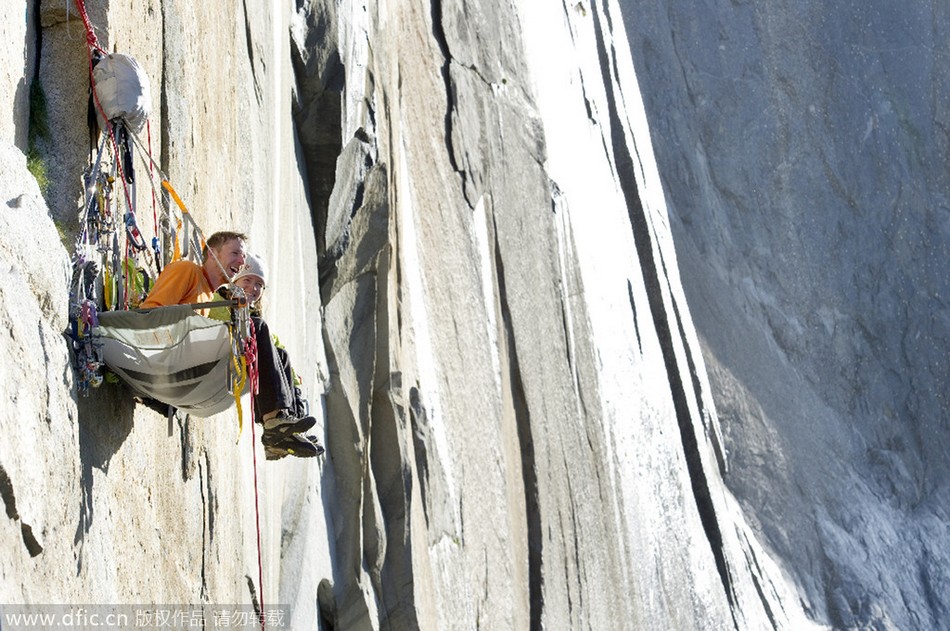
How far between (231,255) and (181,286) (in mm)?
205

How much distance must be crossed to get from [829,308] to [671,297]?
157 inches

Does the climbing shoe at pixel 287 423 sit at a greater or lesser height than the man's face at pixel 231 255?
lesser

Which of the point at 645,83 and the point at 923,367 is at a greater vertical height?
the point at 645,83

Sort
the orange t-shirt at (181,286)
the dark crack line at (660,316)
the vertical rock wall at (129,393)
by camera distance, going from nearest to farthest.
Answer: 1. the vertical rock wall at (129,393)
2. the orange t-shirt at (181,286)
3. the dark crack line at (660,316)

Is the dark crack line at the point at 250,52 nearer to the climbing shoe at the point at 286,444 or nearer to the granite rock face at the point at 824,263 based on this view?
the climbing shoe at the point at 286,444

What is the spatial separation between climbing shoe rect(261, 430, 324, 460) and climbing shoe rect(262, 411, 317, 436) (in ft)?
0.08

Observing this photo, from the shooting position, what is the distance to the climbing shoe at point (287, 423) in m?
4.82

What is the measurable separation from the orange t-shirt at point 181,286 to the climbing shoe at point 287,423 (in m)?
0.46

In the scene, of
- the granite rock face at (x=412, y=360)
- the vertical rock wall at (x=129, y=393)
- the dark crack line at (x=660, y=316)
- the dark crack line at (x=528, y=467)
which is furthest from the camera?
the dark crack line at (x=660, y=316)

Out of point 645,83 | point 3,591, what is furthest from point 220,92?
point 645,83

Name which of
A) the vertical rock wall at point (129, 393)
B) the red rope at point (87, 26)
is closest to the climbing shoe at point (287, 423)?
the vertical rock wall at point (129, 393)

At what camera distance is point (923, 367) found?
18.5m

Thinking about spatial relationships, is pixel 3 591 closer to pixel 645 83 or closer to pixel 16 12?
pixel 16 12

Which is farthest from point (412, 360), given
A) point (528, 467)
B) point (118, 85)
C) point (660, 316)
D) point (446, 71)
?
point (660, 316)
